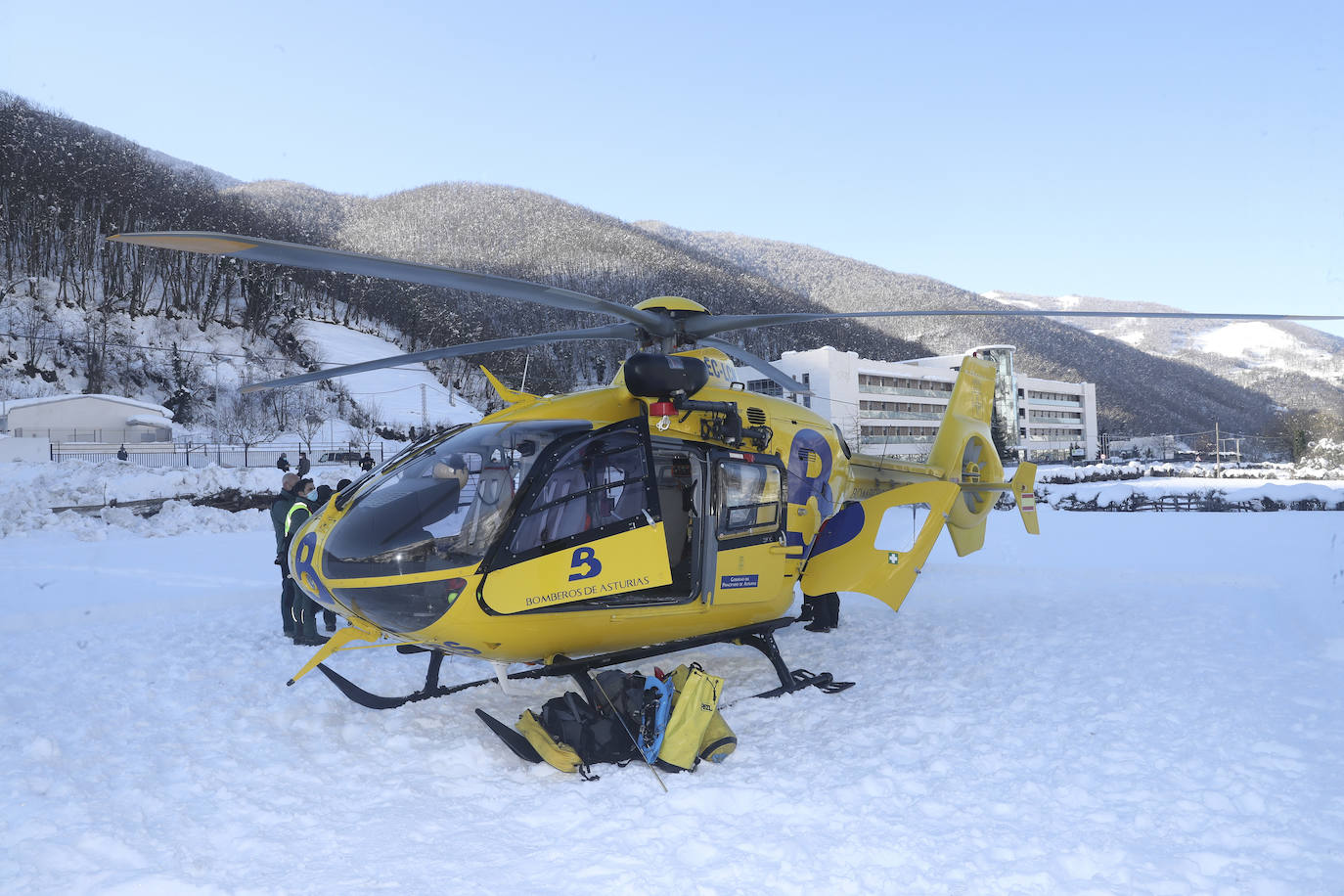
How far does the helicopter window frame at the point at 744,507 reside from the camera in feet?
19.0

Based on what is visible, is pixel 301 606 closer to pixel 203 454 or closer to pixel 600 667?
pixel 600 667

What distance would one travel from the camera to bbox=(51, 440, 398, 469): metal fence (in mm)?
34719

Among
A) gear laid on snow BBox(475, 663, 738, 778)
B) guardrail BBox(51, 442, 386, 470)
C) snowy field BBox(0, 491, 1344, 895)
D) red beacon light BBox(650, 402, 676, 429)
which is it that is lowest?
snowy field BBox(0, 491, 1344, 895)

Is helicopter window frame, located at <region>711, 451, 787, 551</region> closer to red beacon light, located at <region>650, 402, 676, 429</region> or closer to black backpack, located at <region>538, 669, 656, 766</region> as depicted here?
red beacon light, located at <region>650, 402, 676, 429</region>

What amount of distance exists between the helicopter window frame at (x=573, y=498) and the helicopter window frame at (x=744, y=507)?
664 millimetres

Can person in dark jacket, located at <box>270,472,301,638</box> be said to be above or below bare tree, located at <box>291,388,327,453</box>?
below

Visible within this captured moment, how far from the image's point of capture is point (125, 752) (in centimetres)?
476

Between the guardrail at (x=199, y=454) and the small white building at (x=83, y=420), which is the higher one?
→ the small white building at (x=83, y=420)

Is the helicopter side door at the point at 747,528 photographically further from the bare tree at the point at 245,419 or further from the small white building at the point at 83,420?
the small white building at the point at 83,420

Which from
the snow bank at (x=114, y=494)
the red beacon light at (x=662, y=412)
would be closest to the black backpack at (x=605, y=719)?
the red beacon light at (x=662, y=412)

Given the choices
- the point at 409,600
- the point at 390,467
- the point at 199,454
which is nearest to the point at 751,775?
the point at 409,600

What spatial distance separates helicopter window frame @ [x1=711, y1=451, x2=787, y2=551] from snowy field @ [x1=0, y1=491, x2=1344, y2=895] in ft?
4.19

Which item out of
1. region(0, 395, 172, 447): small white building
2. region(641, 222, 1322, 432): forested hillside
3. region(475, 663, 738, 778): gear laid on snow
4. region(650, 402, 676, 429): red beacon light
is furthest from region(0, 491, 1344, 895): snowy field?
region(641, 222, 1322, 432): forested hillside

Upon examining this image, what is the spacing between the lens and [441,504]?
482cm
